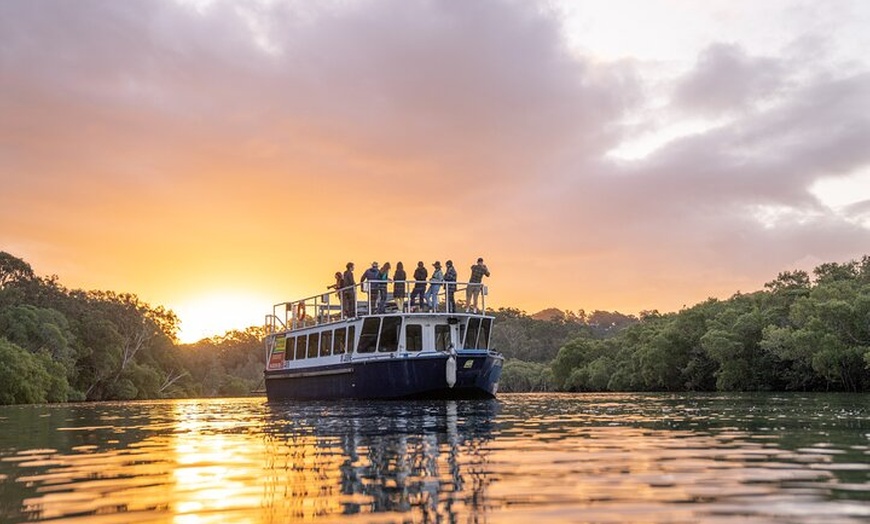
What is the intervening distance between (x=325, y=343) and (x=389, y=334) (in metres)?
4.51

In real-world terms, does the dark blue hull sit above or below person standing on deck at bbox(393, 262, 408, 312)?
below

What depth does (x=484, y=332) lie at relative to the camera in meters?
34.5

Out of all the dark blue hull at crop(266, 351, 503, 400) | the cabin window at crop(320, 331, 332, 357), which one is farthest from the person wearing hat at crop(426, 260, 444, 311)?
the cabin window at crop(320, 331, 332, 357)

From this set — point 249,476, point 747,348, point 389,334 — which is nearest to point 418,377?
point 389,334

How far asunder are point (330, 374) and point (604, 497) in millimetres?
28420

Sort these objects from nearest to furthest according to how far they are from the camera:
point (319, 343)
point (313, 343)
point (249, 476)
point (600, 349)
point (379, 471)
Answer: point (249, 476) < point (379, 471) < point (319, 343) < point (313, 343) < point (600, 349)

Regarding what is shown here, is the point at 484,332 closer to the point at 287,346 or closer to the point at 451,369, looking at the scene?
the point at 451,369

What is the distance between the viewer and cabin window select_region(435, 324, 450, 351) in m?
33.4

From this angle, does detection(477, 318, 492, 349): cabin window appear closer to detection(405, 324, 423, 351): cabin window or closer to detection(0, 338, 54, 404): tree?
detection(405, 324, 423, 351): cabin window

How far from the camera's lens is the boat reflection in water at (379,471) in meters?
6.80

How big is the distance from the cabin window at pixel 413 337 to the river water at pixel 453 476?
57.2 ft

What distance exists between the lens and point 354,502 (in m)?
7.06

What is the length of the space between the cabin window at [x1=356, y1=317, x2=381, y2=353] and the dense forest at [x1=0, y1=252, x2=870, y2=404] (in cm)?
2865

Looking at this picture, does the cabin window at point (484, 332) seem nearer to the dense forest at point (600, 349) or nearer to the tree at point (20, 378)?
the dense forest at point (600, 349)
